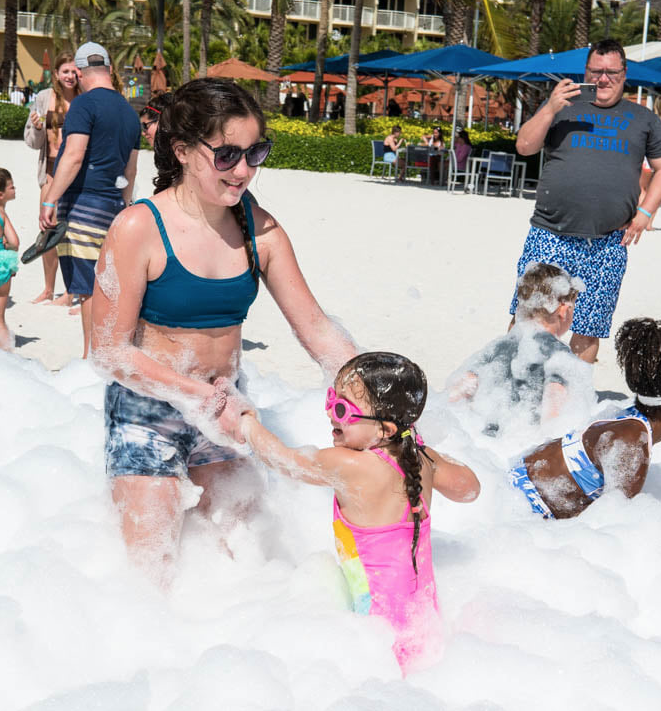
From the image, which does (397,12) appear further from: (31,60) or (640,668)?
(640,668)

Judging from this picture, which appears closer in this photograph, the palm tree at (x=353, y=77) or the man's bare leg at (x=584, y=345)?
the man's bare leg at (x=584, y=345)

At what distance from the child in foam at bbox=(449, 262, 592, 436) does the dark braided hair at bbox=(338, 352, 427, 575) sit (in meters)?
1.82

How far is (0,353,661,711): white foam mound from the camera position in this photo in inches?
110

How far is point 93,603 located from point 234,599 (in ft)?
1.60

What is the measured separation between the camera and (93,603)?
314 cm

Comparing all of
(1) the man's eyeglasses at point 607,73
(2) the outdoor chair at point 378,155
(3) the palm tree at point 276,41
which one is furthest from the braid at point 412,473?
(3) the palm tree at point 276,41

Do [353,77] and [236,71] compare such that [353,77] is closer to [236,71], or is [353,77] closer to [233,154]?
[236,71]

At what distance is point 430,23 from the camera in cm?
6391

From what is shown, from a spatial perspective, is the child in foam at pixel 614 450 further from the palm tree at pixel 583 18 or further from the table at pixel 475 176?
→ the palm tree at pixel 583 18

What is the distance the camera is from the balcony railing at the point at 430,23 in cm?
6366

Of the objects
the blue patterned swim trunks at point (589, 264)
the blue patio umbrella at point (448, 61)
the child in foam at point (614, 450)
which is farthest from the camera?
the blue patio umbrella at point (448, 61)

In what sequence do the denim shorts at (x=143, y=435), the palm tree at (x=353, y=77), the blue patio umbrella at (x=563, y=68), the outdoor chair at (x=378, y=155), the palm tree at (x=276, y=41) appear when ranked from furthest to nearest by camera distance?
1. the palm tree at (x=276, y=41)
2. the palm tree at (x=353, y=77)
3. the outdoor chair at (x=378, y=155)
4. the blue patio umbrella at (x=563, y=68)
5. the denim shorts at (x=143, y=435)

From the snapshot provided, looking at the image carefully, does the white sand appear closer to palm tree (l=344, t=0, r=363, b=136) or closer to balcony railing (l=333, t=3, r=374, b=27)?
palm tree (l=344, t=0, r=363, b=136)

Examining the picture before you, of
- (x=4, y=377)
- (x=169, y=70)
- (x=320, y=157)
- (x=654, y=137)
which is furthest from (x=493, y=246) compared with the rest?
(x=169, y=70)
